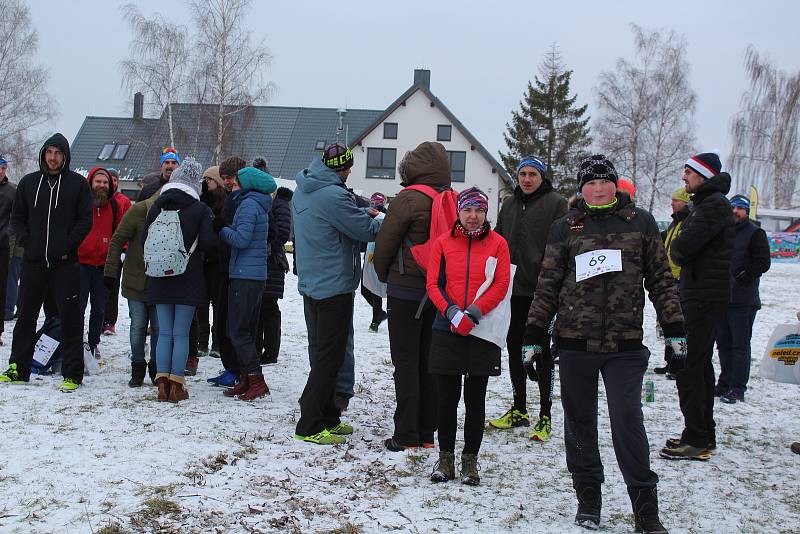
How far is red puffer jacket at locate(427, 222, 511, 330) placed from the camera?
15.6 ft

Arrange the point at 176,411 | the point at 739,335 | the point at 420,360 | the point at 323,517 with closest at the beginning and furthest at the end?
the point at 323,517, the point at 420,360, the point at 176,411, the point at 739,335

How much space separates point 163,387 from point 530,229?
3250 millimetres

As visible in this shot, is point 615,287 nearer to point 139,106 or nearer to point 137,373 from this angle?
point 137,373

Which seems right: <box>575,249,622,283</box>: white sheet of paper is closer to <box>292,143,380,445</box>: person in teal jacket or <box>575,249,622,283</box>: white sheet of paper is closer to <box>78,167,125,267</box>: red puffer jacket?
<box>292,143,380,445</box>: person in teal jacket

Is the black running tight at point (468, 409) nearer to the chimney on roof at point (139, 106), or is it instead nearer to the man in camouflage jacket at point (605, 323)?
the man in camouflage jacket at point (605, 323)

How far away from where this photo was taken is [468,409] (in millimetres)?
4738

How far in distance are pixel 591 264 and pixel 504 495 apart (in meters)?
1.52

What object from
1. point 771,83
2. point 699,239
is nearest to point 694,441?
point 699,239

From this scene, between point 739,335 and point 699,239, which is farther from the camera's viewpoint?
point 739,335

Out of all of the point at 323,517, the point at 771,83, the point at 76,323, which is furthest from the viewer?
the point at 771,83

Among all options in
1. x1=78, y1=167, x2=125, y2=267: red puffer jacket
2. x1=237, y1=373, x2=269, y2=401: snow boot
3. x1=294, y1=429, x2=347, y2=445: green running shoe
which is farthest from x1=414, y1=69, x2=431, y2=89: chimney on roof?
x1=294, y1=429, x2=347, y2=445: green running shoe

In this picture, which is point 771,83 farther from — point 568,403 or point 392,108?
point 568,403

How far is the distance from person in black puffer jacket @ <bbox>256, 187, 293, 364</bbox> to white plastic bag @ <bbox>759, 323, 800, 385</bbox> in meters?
4.37

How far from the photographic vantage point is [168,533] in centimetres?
367
